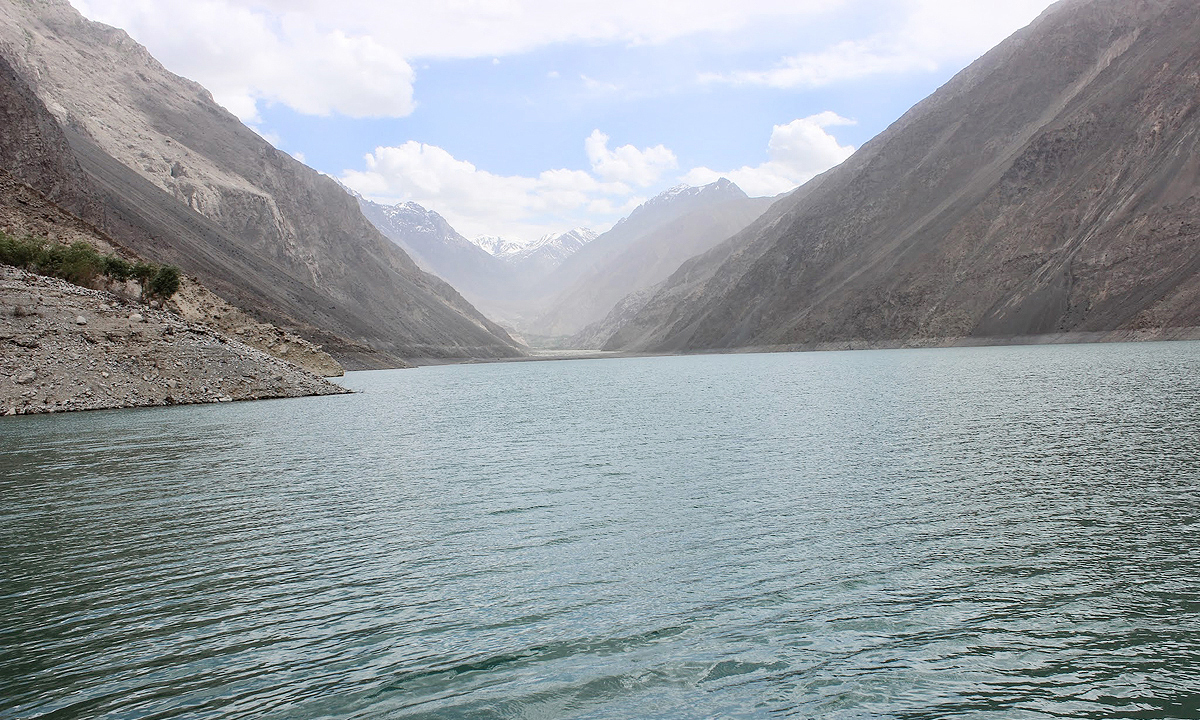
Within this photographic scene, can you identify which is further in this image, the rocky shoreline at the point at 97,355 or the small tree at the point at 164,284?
the small tree at the point at 164,284

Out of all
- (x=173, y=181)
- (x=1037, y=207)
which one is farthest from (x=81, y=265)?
(x=1037, y=207)

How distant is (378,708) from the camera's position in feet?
29.1

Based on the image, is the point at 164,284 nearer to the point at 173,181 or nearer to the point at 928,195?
the point at 173,181

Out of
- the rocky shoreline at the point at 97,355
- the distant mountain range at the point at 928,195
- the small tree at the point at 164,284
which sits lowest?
the rocky shoreline at the point at 97,355

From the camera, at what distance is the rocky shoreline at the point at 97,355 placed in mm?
49031

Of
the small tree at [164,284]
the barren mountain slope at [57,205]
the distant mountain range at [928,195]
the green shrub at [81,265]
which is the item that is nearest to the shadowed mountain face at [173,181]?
the distant mountain range at [928,195]

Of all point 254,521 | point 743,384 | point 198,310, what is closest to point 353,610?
point 254,521

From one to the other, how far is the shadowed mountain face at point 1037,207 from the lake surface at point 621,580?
109817 mm

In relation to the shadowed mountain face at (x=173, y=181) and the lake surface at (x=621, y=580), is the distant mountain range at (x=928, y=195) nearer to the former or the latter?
the shadowed mountain face at (x=173, y=181)

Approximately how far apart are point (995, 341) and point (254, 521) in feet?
449

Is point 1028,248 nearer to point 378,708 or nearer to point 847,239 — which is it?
point 847,239

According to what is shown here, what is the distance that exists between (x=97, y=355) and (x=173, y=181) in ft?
409

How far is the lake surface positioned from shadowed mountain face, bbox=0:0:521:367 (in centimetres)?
10561

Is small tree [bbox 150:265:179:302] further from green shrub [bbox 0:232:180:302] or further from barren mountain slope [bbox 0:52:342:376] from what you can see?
barren mountain slope [bbox 0:52:342:376]
